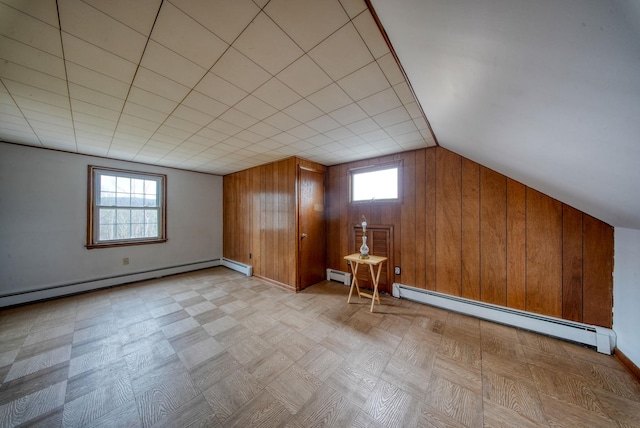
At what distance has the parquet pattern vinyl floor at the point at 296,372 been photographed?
1.40m

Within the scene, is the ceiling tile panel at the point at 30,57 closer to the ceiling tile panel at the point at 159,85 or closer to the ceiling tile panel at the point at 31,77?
the ceiling tile panel at the point at 31,77

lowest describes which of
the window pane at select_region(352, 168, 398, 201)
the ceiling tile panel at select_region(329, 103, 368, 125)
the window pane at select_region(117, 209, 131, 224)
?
the window pane at select_region(117, 209, 131, 224)

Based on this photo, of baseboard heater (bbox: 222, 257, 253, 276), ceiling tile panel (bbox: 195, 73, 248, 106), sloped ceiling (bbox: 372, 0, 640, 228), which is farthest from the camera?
baseboard heater (bbox: 222, 257, 253, 276)

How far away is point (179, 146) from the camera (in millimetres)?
3250

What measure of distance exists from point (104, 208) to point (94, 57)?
3.73 metres

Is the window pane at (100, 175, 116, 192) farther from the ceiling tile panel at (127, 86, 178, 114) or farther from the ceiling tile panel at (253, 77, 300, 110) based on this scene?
the ceiling tile panel at (253, 77, 300, 110)

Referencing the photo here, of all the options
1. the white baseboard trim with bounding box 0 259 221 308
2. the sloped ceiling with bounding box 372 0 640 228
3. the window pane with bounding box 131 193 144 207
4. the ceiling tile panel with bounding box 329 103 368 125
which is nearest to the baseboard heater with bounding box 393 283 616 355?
the sloped ceiling with bounding box 372 0 640 228

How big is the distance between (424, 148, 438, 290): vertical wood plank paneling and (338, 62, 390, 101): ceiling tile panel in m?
1.77

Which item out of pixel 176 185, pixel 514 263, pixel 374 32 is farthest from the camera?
pixel 176 185

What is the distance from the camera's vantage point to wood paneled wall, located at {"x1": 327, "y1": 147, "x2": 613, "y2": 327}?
2170 mm

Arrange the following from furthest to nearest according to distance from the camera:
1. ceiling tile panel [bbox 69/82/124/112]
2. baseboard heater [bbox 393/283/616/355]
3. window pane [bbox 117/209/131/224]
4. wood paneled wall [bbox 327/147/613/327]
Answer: window pane [bbox 117/209/131/224] < wood paneled wall [bbox 327/147/613/327] < baseboard heater [bbox 393/283/616/355] < ceiling tile panel [bbox 69/82/124/112]

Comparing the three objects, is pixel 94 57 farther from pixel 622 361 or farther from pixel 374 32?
pixel 622 361

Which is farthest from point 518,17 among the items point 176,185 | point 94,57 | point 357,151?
point 176,185

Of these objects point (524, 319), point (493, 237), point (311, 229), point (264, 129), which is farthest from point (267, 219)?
point (524, 319)
